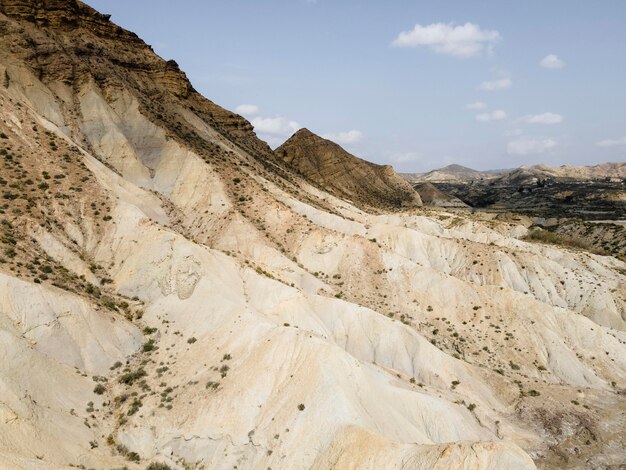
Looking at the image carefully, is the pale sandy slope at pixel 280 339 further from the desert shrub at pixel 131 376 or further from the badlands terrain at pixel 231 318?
the desert shrub at pixel 131 376

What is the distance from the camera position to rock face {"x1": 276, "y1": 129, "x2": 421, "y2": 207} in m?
106

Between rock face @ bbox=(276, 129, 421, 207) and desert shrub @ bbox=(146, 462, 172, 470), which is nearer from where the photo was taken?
desert shrub @ bbox=(146, 462, 172, 470)

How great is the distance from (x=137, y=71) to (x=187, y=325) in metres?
50.1

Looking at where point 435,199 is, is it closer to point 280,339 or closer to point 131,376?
point 280,339

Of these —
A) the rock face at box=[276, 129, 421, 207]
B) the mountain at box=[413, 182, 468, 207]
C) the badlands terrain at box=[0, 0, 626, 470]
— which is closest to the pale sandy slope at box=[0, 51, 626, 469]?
the badlands terrain at box=[0, 0, 626, 470]

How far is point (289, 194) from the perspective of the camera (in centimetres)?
5697

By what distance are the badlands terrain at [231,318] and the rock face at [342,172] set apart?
163 ft

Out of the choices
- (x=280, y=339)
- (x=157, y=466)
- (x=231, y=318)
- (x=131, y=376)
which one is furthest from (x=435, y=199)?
(x=157, y=466)

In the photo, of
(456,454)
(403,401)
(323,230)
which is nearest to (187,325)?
(403,401)

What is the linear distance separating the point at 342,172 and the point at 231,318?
87.7m

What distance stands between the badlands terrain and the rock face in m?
49.6

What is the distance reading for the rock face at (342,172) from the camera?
106250 mm

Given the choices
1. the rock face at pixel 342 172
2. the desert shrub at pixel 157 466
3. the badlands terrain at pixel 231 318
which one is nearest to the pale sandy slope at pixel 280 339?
the badlands terrain at pixel 231 318

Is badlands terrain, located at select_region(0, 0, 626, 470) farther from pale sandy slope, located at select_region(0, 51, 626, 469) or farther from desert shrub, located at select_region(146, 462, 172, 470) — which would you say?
desert shrub, located at select_region(146, 462, 172, 470)
